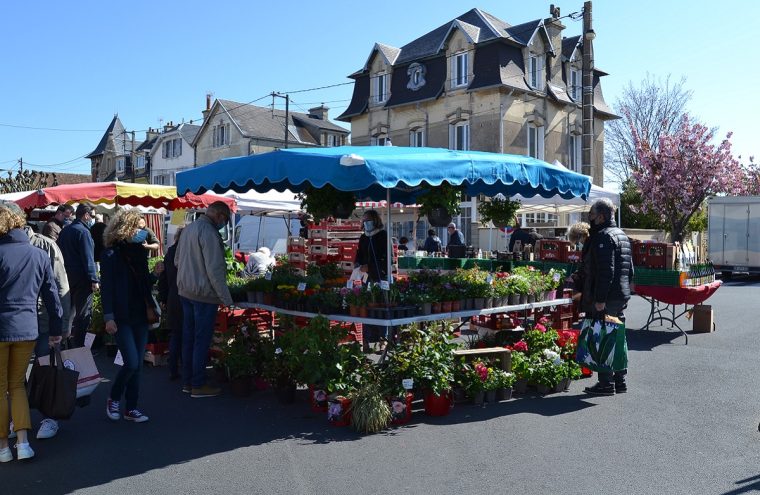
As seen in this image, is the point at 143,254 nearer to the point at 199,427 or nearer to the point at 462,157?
the point at 199,427

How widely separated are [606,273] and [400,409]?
2502 millimetres

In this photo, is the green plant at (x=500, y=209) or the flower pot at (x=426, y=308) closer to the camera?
the flower pot at (x=426, y=308)

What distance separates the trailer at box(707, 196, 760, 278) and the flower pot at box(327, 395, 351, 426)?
65.1ft

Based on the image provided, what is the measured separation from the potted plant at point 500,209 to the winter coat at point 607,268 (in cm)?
216

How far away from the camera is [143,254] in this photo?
561cm

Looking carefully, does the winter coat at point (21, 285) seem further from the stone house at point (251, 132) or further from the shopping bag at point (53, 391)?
the stone house at point (251, 132)

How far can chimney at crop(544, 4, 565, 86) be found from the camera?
2773cm

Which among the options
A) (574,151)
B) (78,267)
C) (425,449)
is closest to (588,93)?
(78,267)

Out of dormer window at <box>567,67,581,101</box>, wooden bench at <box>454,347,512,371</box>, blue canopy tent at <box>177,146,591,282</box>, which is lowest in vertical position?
wooden bench at <box>454,347,512,371</box>

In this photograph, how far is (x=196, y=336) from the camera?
6.34m

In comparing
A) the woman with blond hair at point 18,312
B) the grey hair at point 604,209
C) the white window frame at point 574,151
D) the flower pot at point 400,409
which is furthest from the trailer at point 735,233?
the woman with blond hair at point 18,312

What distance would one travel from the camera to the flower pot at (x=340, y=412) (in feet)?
18.0

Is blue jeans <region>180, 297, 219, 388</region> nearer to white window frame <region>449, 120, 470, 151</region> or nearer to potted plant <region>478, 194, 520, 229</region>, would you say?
potted plant <region>478, 194, 520, 229</region>

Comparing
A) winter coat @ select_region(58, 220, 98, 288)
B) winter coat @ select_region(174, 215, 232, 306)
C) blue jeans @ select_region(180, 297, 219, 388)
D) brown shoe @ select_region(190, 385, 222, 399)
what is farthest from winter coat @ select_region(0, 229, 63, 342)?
winter coat @ select_region(58, 220, 98, 288)
